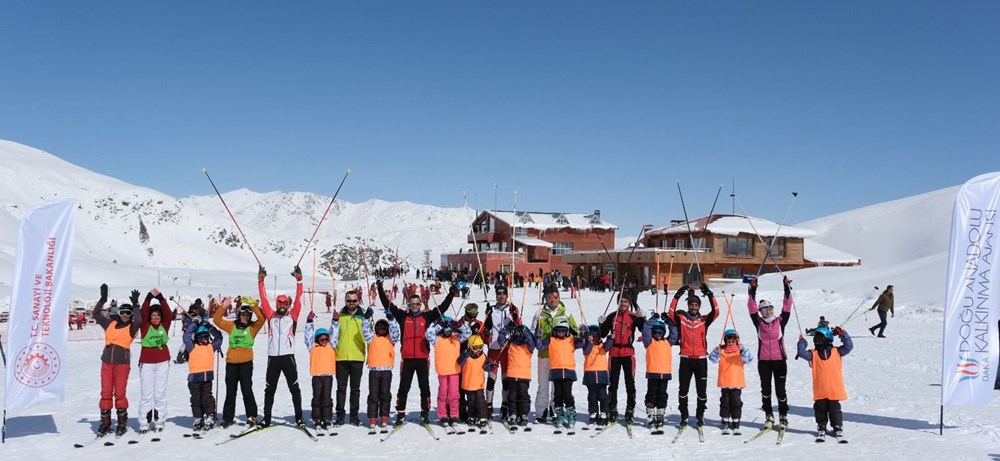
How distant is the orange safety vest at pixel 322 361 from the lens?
30.4 ft

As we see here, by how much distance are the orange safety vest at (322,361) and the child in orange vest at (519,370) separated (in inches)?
87.2

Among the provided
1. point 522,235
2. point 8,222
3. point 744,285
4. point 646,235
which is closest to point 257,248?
point 8,222

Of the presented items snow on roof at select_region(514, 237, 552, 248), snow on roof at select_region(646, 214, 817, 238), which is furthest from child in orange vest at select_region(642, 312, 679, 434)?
snow on roof at select_region(514, 237, 552, 248)

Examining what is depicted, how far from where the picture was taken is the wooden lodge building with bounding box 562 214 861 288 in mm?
43719

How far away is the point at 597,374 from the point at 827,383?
279 centimetres

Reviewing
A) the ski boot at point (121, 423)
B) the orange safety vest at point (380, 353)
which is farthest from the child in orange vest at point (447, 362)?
the ski boot at point (121, 423)

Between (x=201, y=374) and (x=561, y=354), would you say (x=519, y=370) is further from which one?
(x=201, y=374)

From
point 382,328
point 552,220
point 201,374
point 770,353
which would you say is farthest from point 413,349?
point 552,220

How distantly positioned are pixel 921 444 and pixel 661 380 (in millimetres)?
3041

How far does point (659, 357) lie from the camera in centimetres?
940

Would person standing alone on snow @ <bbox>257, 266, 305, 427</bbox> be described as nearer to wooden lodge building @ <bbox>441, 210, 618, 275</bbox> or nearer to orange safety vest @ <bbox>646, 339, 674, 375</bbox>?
orange safety vest @ <bbox>646, 339, 674, 375</bbox>

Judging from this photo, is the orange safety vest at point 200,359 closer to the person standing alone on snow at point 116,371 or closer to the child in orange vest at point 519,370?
the person standing alone on snow at point 116,371

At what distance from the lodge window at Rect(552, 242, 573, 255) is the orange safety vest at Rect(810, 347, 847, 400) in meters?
53.0

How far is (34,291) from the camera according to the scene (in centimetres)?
909
